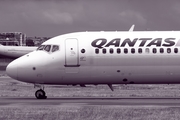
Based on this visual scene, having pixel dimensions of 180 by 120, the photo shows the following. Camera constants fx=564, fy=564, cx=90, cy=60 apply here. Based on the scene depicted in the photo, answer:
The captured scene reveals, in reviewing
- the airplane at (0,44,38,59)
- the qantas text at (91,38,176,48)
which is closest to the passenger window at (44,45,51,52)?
the qantas text at (91,38,176,48)

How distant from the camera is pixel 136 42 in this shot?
28.9 meters

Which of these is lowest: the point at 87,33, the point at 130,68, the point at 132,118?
the point at 132,118

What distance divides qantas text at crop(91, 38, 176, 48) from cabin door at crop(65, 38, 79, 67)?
0.94 metres

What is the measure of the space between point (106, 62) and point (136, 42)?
186 cm

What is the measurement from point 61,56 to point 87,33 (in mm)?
1969

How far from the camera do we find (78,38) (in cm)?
2923

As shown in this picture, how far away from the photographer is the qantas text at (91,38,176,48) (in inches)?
1133

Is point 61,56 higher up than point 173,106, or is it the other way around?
point 61,56

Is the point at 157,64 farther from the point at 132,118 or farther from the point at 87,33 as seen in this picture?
the point at 132,118

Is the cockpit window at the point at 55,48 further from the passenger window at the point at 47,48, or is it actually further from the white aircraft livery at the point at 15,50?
the white aircraft livery at the point at 15,50

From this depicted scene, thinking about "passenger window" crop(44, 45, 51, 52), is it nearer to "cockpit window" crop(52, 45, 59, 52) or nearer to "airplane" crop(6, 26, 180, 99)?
"airplane" crop(6, 26, 180, 99)

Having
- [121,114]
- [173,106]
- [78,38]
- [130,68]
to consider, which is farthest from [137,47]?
[121,114]

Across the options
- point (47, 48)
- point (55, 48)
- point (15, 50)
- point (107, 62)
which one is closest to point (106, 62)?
point (107, 62)

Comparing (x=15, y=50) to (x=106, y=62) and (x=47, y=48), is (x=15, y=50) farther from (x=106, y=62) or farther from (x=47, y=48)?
(x=106, y=62)
